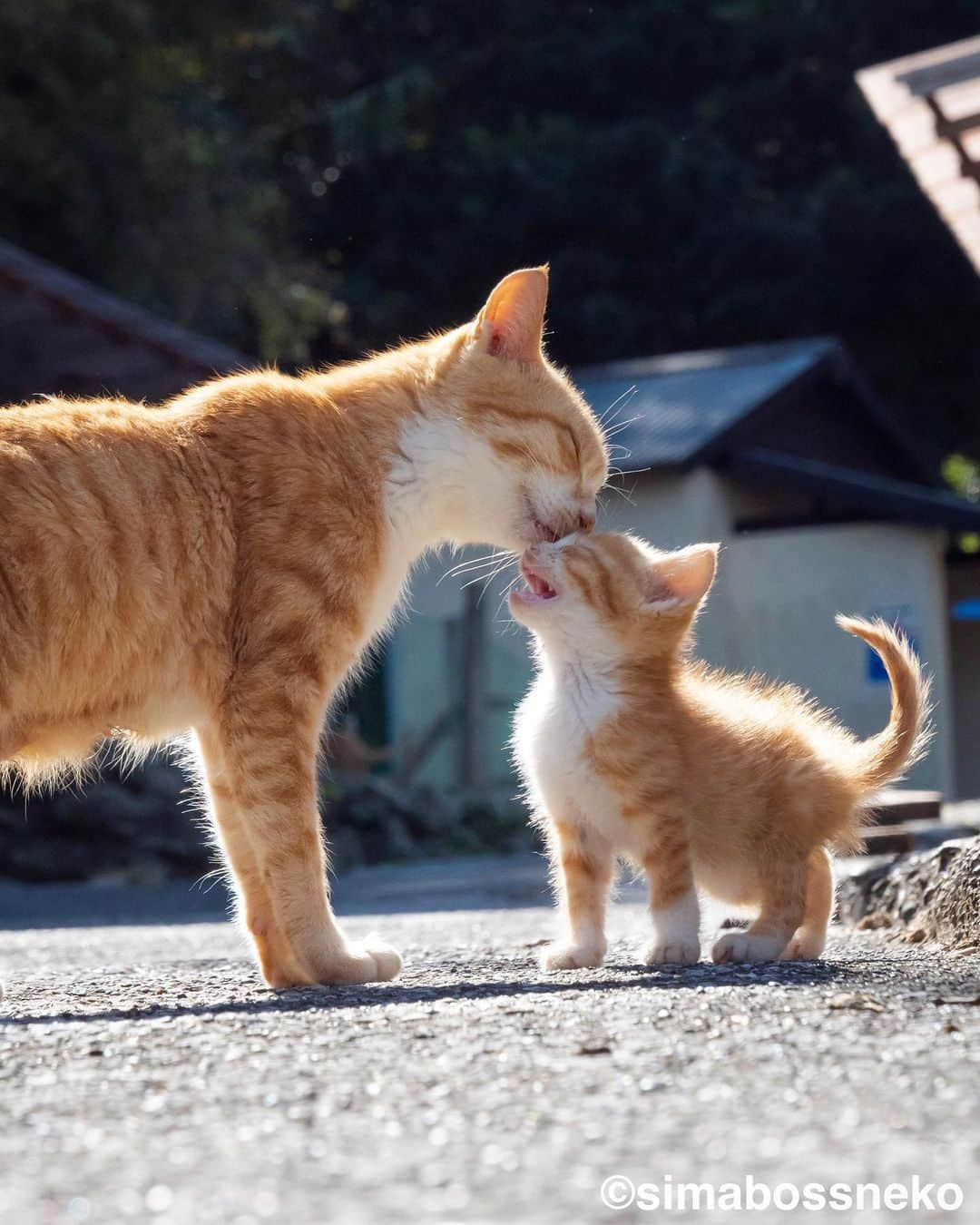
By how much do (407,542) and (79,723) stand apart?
3.29 feet

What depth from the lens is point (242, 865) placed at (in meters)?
4.08

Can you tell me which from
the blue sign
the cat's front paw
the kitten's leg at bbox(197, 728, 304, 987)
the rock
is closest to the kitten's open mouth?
the kitten's leg at bbox(197, 728, 304, 987)

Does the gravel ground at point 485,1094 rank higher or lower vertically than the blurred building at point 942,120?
lower

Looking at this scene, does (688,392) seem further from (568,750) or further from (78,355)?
(568,750)

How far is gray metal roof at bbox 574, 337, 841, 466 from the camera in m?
16.5

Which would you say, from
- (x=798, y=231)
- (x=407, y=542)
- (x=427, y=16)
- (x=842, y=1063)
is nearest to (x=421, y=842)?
(x=407, y=542)

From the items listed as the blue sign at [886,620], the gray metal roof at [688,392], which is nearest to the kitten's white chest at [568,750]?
the blue sign at [886,620]

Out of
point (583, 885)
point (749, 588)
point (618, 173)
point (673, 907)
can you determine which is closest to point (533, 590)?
point (583, 885)

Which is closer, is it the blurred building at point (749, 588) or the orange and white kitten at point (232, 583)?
the orange and white kitten at point (232, 583)

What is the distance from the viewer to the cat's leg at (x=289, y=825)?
3717 mm

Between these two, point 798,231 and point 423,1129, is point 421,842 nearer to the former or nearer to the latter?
point 423,1129

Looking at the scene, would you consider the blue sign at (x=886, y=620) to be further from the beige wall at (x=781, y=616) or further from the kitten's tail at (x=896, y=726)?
the kitten's tail at (x=896, y=726)

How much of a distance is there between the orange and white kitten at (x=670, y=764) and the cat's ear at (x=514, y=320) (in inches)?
23.5

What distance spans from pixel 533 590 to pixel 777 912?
1106mm
